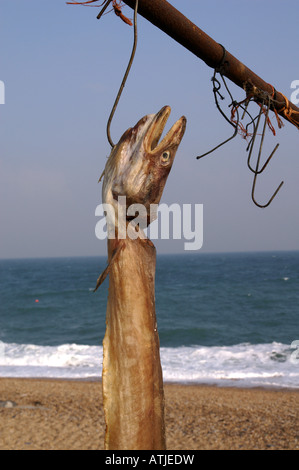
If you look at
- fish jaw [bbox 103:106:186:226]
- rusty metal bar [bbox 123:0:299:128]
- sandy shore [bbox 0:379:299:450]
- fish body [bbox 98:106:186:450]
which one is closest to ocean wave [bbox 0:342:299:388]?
sandy shore [bbox 0:379:299:450]

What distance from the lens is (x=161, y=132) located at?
228 centimetres

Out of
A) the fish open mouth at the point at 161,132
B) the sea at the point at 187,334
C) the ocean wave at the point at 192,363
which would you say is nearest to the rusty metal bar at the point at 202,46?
the fish open mouth at the point at 161,132

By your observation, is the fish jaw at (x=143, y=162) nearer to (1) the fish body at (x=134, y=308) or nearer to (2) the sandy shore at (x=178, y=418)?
(1) the fish body at (x=134, y=308)

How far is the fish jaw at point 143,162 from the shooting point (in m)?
2.19

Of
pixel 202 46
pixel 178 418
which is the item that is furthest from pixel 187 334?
pixel 202 46

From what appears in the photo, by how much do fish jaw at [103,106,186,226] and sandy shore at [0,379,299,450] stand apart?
7605mm

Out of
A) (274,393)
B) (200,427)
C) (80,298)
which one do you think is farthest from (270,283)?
(200,427)

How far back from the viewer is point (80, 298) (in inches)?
1796

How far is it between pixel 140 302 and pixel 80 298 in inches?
1743

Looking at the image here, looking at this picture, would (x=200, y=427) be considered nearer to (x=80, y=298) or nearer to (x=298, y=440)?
(x=298, y=440)

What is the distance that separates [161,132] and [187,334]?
25697mm

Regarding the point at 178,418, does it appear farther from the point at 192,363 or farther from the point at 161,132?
the point at 161,132

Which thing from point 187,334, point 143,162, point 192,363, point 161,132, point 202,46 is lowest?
point 187,334

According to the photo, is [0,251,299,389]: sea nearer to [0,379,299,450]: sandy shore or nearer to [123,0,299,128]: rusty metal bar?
[0,379,299,450]: sandy shore
